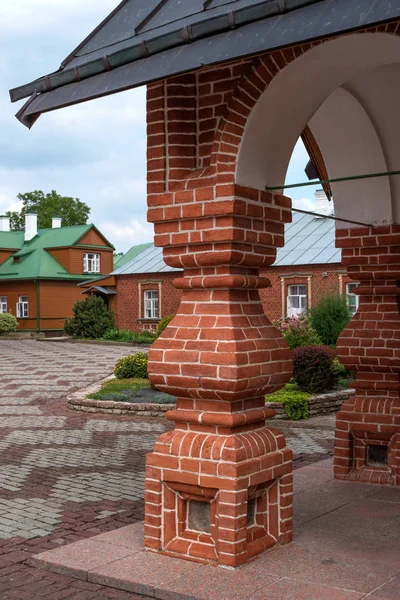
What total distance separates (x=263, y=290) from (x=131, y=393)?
49.3 ft

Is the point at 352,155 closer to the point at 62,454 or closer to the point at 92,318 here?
the point at 62,454

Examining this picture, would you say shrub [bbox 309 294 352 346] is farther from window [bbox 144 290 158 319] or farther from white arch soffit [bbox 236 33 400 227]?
window [bbox 144 290 158 319]

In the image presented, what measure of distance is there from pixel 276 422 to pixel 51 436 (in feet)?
12.2

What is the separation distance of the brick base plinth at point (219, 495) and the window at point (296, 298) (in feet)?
80.5

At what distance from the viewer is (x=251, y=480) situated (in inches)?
195

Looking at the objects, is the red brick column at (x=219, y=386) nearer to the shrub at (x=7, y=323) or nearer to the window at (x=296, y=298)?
the window at (x=296, y=298)

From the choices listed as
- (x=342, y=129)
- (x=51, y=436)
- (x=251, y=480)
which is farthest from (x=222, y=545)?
(x=51, y=436)

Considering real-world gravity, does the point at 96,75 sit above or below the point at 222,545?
above

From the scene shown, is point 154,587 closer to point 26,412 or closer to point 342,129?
point 342,129

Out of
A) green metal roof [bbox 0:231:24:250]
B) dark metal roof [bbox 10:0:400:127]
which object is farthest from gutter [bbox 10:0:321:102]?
green metal roof [bbox 0:231:24:250]

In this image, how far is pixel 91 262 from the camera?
43.8 meters

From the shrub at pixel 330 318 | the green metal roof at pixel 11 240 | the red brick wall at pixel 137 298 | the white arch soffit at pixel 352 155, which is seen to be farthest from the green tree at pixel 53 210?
the white arch soffit at pixel 352 155

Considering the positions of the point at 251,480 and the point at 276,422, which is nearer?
the point at 251,480

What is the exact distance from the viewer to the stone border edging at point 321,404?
12.6m
